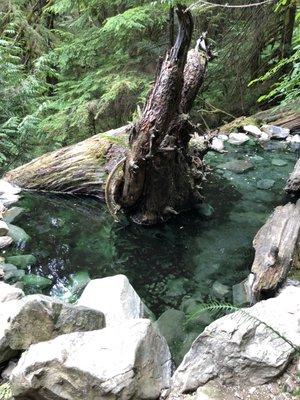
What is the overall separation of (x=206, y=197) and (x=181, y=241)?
1.36 meters

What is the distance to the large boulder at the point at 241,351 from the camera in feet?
7.92

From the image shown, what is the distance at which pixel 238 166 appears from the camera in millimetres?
7176

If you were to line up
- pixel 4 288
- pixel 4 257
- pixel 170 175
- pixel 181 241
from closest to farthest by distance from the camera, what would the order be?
pixel 4 288 → pixel 4 257 → pixel 181 241 → pixel 170 175

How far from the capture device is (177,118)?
16.3 feet

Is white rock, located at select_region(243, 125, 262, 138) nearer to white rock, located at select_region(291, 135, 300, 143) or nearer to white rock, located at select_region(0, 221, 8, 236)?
white rock, located at select_region(291, 135, 300, 143)

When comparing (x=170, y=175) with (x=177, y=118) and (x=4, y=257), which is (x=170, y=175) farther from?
(x=4, y=257)

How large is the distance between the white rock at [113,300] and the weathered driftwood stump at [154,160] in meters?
1.65

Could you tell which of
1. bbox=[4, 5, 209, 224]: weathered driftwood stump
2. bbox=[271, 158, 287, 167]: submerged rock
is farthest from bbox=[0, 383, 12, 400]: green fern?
bbox=[271, 158, 287, 167]: submerged rock

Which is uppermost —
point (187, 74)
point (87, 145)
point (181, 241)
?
point (187, 74)

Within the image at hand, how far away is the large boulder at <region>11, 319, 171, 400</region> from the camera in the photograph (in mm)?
2322

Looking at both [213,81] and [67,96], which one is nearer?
[67,96]

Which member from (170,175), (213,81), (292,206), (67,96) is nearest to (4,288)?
(170,175)

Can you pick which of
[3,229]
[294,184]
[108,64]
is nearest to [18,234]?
[3,229]

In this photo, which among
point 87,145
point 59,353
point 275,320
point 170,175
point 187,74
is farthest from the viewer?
point 87,145
